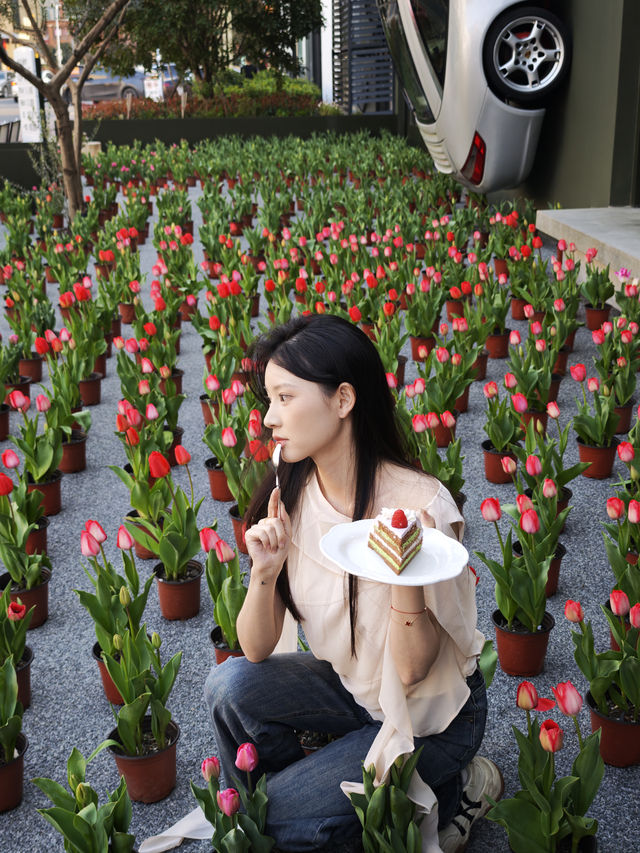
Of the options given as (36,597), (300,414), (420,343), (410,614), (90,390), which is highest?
(300,414)

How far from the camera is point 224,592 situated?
2621 mm

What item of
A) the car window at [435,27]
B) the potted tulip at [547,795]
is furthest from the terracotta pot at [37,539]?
the car window at [435,27]

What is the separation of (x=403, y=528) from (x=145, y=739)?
1.25 metres

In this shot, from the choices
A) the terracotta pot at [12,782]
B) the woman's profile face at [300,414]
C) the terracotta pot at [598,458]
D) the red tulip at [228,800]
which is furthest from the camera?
the terracotta pot at [598,458]

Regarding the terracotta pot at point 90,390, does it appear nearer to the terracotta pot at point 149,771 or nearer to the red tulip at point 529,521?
the terracotta pot at point 149,771

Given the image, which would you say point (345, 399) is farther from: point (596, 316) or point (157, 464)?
point (596, 316)

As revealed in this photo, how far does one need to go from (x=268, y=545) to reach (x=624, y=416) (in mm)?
2831

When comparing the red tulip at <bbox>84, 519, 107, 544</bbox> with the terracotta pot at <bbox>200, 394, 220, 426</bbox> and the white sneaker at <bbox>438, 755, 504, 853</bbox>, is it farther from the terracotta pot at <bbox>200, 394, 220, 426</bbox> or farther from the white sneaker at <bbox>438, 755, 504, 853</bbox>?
the terracotta pot at <bbox>200, 394, 220, 426</bbox>

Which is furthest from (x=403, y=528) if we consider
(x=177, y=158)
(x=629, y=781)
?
(x=177, y=158)

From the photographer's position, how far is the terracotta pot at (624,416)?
168 inches

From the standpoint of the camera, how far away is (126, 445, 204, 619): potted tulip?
3.12 metres

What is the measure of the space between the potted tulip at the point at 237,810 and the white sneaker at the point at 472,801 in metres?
0.41

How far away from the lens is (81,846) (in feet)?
6.23

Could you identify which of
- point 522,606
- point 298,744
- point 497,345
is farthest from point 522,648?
point 497,345
